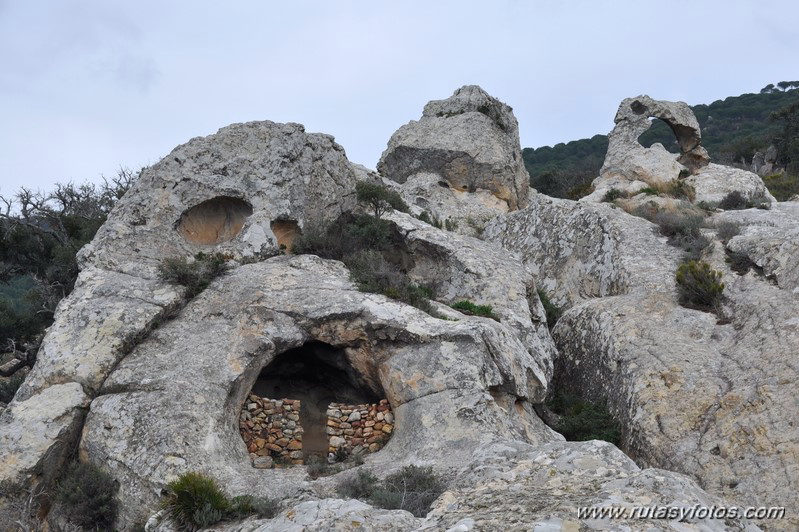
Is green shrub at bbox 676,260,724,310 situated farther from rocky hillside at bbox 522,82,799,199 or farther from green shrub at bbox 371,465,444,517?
rocky hillside at bbox 522,82,799,199

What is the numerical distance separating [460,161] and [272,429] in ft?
52.3

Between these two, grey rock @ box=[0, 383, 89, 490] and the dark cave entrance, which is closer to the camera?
grey rock @ box=[0, 383, 89, 490]

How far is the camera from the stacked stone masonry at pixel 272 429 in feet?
39.9

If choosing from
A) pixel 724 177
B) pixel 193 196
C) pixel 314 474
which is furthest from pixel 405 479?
pixel 724 177

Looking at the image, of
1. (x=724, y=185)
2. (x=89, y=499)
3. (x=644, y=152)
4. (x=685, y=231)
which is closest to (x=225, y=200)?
(x=89, y=499)

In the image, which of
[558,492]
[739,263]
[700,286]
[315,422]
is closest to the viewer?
[558,492]

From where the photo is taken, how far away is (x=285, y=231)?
16.1 metres

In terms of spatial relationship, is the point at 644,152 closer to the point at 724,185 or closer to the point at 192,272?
the point at 724,185

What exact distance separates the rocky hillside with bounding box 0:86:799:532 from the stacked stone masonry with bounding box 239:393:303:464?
4 centimetres

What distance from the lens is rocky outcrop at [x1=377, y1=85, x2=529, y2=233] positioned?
83.9ft

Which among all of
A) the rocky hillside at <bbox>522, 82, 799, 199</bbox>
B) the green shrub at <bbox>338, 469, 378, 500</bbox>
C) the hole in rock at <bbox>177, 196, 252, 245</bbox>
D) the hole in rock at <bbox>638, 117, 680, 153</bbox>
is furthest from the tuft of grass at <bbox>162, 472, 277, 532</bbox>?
the hole in rock at <bbox>638, 117, 680, 153</bbox>

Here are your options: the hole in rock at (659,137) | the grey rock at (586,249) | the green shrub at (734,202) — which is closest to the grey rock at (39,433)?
the grey rock at (586,249)

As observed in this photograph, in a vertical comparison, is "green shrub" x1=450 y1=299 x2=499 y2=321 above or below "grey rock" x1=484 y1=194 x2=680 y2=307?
below

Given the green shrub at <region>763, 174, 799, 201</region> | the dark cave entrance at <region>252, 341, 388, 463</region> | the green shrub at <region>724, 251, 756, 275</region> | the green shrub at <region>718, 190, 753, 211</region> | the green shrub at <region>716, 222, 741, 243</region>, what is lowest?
the dark cave entrance at <region>252, 341, 388, 463</region>
